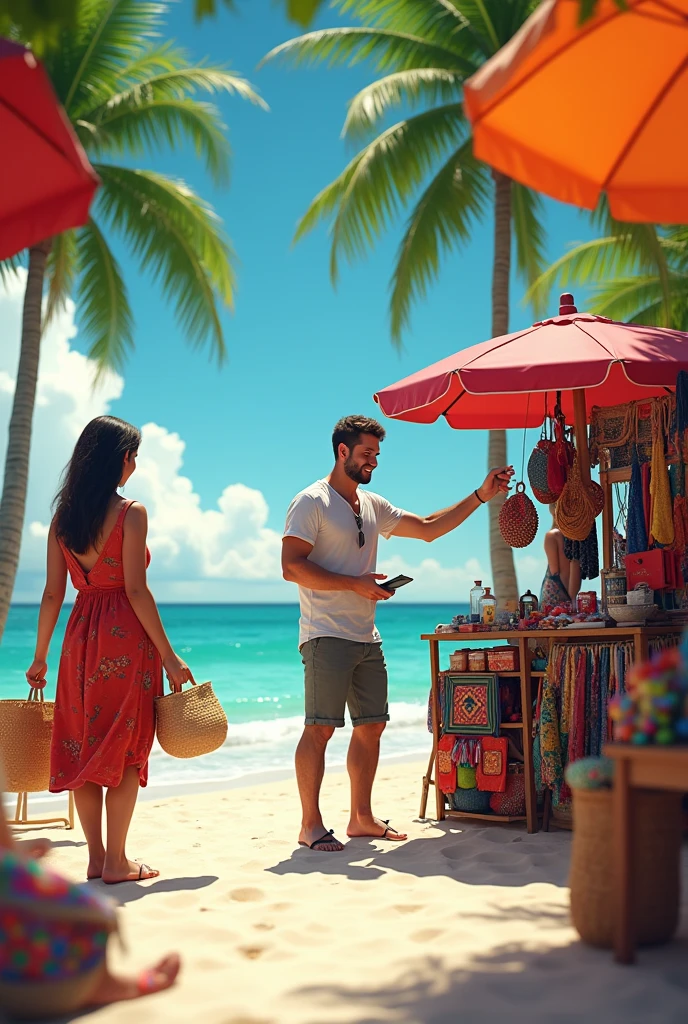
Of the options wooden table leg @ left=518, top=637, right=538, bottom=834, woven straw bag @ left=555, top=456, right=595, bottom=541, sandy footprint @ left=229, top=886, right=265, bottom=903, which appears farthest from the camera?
woven straw bag @ left=555, top=456, right=595, bottom=541

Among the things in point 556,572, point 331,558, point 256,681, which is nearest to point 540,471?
point 556,572

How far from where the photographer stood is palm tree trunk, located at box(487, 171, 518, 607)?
11.4 m

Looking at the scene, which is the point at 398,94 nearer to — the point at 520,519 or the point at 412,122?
the point at 412,122

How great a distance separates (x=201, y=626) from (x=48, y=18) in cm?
5196

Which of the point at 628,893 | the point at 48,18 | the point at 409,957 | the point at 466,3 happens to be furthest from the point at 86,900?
the point at 466,3

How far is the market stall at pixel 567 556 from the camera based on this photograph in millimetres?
5125

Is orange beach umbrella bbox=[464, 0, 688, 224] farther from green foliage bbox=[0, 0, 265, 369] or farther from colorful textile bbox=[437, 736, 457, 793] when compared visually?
green foliage bbox=[0, 0, 265, 369]

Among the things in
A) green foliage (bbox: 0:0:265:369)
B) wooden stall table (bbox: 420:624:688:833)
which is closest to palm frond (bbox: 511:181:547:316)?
green foliage (bbox: 0:0:265:369)

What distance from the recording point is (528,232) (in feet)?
44.5

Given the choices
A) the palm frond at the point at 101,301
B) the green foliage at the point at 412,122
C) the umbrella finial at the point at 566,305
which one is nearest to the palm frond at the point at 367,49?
the green foliage at the point at 412,122

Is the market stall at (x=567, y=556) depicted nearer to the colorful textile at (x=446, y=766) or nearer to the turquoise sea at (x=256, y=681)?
the colorful textile at (x=446, y=766)

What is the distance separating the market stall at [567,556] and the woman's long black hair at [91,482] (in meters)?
1.70

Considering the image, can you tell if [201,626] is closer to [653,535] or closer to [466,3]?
[466,3]

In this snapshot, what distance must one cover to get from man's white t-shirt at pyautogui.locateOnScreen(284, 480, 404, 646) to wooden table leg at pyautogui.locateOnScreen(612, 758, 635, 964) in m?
2.50
